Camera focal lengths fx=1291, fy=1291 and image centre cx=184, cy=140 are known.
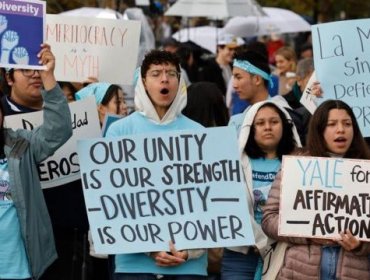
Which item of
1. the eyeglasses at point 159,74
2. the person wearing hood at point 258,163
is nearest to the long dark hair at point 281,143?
the person wearing hood at point 258,163

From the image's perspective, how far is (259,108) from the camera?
297 inches

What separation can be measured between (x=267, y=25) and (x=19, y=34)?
15.3 meters

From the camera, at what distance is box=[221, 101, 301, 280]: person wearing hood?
7402 millimetres

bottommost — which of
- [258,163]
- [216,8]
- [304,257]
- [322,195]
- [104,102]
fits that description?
[304,257]

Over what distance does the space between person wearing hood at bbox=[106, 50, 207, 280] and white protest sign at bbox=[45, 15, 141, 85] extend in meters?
2.18

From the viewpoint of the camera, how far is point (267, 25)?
22.2 m

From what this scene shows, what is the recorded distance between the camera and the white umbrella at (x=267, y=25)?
67.5 ft

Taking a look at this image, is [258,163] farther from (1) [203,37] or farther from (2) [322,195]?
(1) [203,37]

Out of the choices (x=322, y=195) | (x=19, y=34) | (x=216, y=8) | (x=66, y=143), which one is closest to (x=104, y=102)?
(x=66, y=143)

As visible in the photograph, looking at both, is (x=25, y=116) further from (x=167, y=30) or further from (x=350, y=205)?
(x=167, y=30)

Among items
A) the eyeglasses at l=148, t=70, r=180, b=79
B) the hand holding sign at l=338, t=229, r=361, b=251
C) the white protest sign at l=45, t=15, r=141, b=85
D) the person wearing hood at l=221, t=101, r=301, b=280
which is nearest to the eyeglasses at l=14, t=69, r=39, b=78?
the eyeglasses at l=148, t=70, r=180, b=79

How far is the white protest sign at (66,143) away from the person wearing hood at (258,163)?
102cm

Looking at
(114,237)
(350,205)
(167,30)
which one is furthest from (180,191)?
(167,30)

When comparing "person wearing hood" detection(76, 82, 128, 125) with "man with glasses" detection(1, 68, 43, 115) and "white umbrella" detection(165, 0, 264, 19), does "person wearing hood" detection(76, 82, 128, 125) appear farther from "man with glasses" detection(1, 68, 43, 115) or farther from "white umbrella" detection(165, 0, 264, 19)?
"white umbrella" detection(165, 0, 264, 19)
